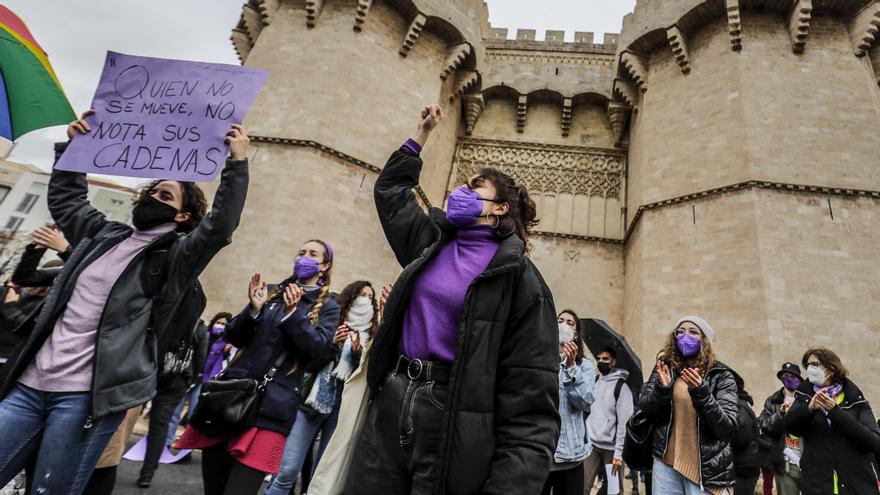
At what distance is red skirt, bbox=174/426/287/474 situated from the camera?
7.07 ft

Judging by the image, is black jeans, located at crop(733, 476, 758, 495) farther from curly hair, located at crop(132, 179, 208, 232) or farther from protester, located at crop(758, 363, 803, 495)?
curly hair, located at crop(132, 179, 208, 232)

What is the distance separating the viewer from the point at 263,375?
7.67 feet

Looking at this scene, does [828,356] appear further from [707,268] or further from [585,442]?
[707,268]

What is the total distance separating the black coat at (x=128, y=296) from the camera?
1.68 meters

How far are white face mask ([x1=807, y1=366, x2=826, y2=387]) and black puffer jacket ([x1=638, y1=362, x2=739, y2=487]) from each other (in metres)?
1.44

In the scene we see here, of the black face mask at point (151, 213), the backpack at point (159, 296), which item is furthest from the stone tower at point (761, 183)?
the black face mask at point (151, 213)

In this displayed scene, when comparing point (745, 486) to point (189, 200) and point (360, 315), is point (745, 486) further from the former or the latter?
point (189, 200)

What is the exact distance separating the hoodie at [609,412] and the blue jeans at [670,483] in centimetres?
127

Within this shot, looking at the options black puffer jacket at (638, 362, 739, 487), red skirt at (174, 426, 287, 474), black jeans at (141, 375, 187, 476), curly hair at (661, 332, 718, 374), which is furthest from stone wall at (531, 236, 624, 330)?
red skirt at (174, 426, 287, 474)

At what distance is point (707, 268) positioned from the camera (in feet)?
27.8

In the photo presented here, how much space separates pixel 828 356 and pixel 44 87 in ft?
19.2

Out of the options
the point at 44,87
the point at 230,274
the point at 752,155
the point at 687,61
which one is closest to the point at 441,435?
the point at 44,87

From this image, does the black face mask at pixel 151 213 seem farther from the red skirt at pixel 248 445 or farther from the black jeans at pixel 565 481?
the black jeans at pixel 565 481

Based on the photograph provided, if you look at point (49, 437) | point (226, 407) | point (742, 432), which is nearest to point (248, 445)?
point (226, 407)
